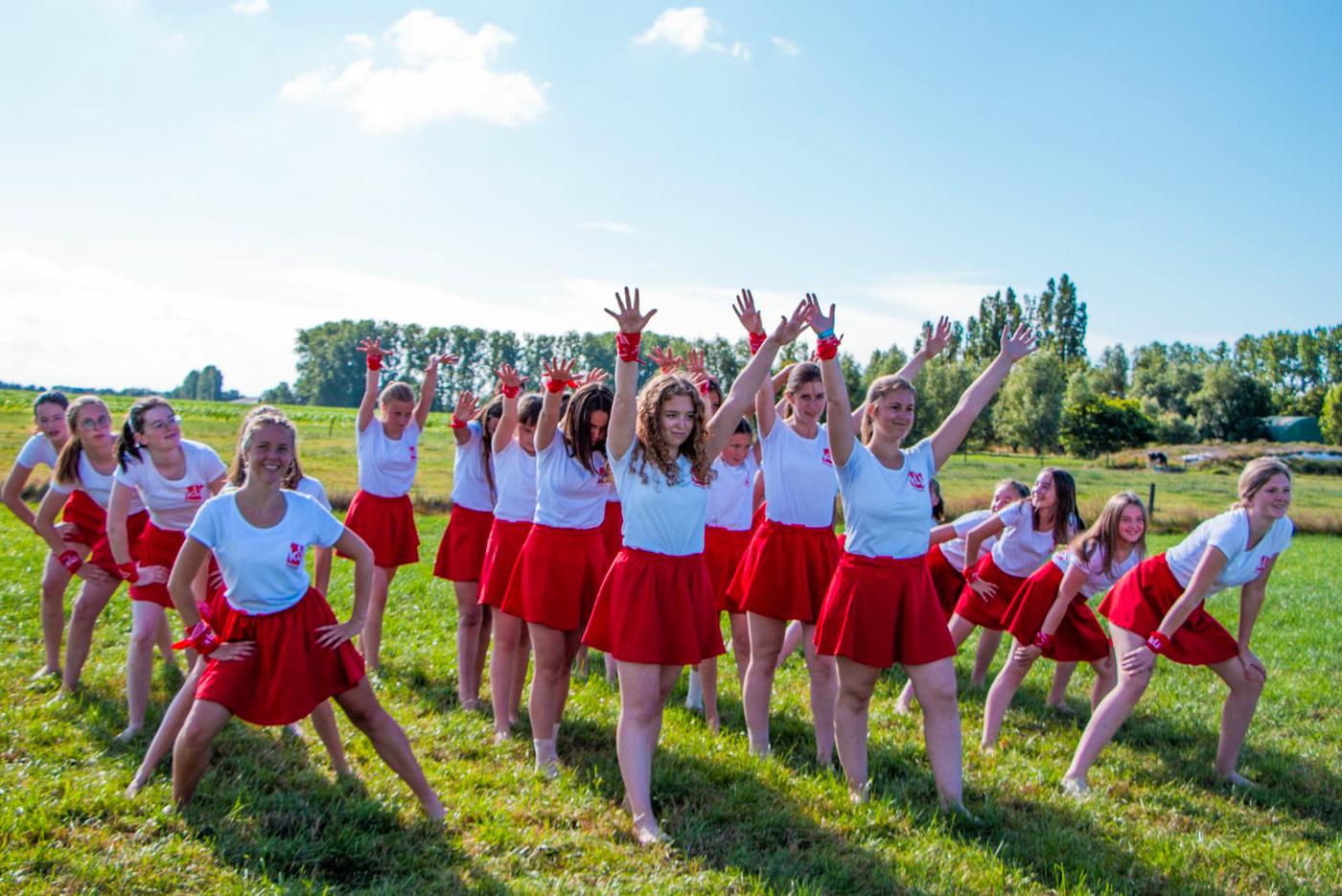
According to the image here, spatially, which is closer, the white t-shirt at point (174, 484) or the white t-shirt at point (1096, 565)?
the white t-shirt at point (174, 484)

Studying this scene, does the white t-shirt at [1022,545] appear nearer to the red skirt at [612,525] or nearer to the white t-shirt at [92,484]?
the red skirt at [612,525]

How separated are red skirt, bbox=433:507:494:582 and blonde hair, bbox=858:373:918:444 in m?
2.97

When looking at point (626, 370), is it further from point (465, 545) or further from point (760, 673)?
point (465, 545)

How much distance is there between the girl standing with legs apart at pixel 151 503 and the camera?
224 inches

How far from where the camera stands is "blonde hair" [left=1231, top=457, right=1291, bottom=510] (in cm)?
541

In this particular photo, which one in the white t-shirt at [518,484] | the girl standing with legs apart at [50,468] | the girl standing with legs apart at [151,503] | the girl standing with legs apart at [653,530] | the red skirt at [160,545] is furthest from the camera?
the girl standing with legs apart at [50,468]

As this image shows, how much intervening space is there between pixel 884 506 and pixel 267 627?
303cm

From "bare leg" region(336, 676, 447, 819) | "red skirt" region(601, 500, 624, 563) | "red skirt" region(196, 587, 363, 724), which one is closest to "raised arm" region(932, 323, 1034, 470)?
"red skirt" region(601, 500, 624, 563)

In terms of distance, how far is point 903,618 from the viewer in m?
4.89

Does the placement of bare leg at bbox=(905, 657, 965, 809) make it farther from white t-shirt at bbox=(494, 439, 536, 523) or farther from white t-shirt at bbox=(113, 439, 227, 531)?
white t-shirt at bbox=(113, 439, 227, 531)

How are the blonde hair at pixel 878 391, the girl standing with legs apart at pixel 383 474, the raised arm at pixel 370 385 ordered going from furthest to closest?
the girl standing with legs apart at pixel 383 474 < the raised arm at pixel 370 385 < the blonde hair at pixel 878 391

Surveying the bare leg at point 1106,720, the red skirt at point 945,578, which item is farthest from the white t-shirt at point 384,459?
the bare leg at point 1106,720

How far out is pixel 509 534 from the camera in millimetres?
6141

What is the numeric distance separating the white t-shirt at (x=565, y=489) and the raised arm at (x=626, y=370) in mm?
926
